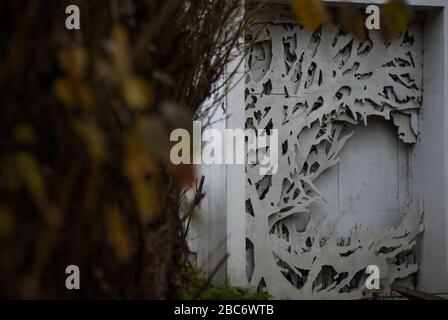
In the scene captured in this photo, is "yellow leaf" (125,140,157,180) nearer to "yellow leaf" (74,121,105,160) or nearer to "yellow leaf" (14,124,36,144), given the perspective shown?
"yellow leaf" (74,121,105,160)

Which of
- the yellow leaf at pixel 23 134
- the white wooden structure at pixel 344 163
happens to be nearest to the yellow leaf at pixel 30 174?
the yellow leaf at pixel 23 134

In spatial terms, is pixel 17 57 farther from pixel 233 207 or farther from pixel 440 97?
pixel 440 97

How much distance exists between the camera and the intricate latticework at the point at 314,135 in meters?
5.00

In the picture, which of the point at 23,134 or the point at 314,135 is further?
the point at 314,135

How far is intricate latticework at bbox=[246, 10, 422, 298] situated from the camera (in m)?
5.00

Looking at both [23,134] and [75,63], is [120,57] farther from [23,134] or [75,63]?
[23,134]

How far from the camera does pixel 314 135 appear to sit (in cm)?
513

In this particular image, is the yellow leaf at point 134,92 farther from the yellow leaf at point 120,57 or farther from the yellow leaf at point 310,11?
the yellow leaf at point 310,11

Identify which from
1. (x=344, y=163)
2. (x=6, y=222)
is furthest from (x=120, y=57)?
(x=344, y=163)

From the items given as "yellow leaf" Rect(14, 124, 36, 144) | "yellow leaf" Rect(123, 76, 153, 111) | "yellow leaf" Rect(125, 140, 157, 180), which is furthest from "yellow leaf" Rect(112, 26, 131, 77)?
"yellow leaf" Rect(14, 124, 36, 144)

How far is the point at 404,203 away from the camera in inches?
212

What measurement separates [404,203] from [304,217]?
0.95 metres

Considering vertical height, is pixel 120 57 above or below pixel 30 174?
above
